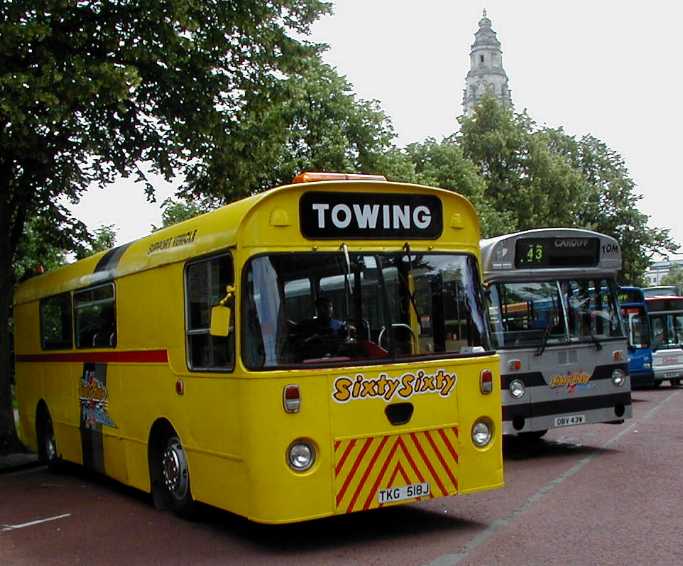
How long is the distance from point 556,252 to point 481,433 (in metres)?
5.48

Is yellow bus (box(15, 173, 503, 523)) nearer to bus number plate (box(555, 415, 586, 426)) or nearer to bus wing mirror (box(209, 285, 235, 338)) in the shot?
bus wing mirror (box(209, 285, 235, 338))

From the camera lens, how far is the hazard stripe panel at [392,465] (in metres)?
8.00

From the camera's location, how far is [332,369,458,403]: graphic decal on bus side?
8031 millimetres

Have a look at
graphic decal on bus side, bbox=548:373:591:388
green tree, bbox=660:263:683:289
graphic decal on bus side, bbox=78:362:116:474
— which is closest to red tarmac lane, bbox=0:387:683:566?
graphic decal on bus side, bbox=78:362:116:474

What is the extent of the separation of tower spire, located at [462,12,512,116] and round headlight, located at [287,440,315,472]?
410 ft

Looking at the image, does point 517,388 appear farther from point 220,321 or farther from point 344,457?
point 220,321

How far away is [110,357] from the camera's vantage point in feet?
37.4

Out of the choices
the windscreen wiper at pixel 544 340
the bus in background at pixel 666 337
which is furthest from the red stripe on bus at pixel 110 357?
the bus in background at pixel 666 337

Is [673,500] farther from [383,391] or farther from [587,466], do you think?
[383,391]

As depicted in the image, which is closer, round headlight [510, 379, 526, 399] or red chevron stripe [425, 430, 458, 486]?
red chevron stripe [425, 430, 458, 486]

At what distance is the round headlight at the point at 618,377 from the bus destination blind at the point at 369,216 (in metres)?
6.00

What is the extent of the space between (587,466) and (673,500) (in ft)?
8.55

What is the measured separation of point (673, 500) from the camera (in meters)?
9.68

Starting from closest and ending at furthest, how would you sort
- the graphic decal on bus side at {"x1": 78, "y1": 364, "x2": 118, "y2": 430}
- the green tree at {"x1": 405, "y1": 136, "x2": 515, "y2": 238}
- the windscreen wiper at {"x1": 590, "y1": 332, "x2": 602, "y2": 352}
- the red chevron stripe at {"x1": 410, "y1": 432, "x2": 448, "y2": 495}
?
the red chevron stripe at {"x1": 410, "y1": 432, "x2": 448, "y2": 495} < the graphic decal on bus side at {"x1": 78, "y1": 364, "x2": 118, "y2": 430} < the windscreen wiper at {"x1": 590, "y1": 332, "x2": 602, "y2": 352} < the green tree at {"x1": 405, "y1": 136, "x2": 515, "y2": 238}
